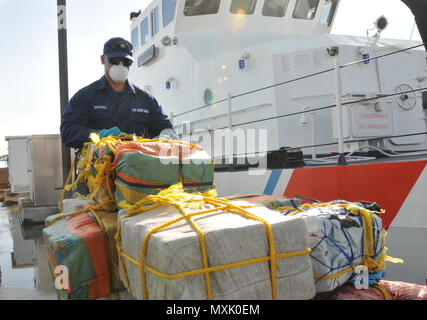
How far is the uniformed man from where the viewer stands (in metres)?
2.72

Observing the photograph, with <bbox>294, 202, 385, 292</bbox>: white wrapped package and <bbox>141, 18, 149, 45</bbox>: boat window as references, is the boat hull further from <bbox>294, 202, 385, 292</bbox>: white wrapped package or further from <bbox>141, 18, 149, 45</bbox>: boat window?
<bbox>141, 18, 149, 45</bbox>: boat window

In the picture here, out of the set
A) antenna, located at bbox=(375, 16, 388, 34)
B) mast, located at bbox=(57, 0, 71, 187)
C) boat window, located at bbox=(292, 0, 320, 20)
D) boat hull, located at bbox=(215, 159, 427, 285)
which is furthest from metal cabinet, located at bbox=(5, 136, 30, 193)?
antenna, located at bbox=(375, 16, 388, 34)

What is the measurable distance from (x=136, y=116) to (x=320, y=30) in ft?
14.0

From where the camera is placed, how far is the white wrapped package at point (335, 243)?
5.25 feet

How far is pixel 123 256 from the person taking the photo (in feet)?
4.97

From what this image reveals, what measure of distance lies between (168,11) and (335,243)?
546cm

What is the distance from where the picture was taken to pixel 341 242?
1.71 metres

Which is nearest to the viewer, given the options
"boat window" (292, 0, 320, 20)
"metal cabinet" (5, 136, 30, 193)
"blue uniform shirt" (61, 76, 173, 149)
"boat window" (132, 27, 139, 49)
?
"blue uniform shirt" (61, 76, 173, 149)

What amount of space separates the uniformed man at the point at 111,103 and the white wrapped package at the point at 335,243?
54.1 inches

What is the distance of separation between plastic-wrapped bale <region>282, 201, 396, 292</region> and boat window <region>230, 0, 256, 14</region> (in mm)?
4318

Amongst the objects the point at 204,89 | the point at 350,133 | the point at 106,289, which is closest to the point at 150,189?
the point at 106,289
